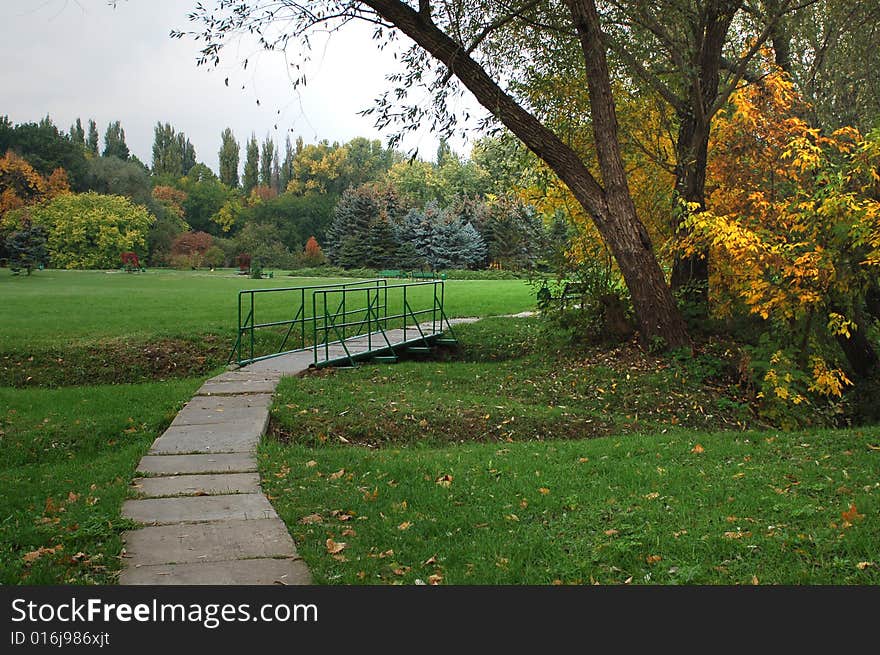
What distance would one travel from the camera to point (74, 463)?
288 inches

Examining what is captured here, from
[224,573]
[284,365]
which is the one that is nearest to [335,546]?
[224,573]

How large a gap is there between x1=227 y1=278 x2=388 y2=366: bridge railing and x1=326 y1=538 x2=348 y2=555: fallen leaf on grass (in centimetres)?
534

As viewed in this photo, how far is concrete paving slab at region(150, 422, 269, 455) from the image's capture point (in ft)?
23.7

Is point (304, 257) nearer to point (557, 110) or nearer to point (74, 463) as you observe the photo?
point (557, 110)

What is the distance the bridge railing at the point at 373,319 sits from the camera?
12602mm

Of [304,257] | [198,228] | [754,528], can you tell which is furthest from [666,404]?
[198,228]

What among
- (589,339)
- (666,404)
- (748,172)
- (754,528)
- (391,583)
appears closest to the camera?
(391,583)

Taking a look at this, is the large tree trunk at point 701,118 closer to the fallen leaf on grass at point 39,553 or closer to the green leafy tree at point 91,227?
the fallen leaf on grass at point 39,553

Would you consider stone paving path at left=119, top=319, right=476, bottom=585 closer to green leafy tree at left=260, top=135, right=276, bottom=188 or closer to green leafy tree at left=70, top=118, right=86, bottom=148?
green leafy tree at left=70, top=118, right=86, bottom=148

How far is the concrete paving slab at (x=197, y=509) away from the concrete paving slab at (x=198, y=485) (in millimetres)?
126

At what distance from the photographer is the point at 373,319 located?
1673 centimetres

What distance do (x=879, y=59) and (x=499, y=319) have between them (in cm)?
954

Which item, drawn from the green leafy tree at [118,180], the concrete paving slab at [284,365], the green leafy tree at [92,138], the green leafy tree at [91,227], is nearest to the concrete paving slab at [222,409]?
the concrete paving slab at [284,365]

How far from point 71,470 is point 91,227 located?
45625mm
